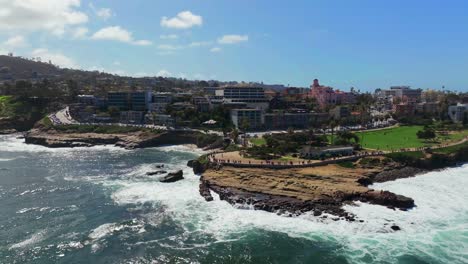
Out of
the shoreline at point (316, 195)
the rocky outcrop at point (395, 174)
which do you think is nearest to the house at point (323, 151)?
the shoreline at point (316, 195)

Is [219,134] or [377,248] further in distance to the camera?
[219,134]

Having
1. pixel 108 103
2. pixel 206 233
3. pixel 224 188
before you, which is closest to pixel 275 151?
pixel 224 188

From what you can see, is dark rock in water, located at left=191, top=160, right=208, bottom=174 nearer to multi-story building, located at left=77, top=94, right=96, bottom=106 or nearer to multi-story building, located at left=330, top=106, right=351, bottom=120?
multi-story building, located at left=330, top=106, right=351, bottom=120

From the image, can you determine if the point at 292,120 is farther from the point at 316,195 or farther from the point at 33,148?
the point at 316,195

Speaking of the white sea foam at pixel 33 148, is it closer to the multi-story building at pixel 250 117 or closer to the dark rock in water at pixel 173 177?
the multi-story building at pixel 250 117

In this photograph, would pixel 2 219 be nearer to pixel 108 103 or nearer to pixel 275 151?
pixel 275 151
